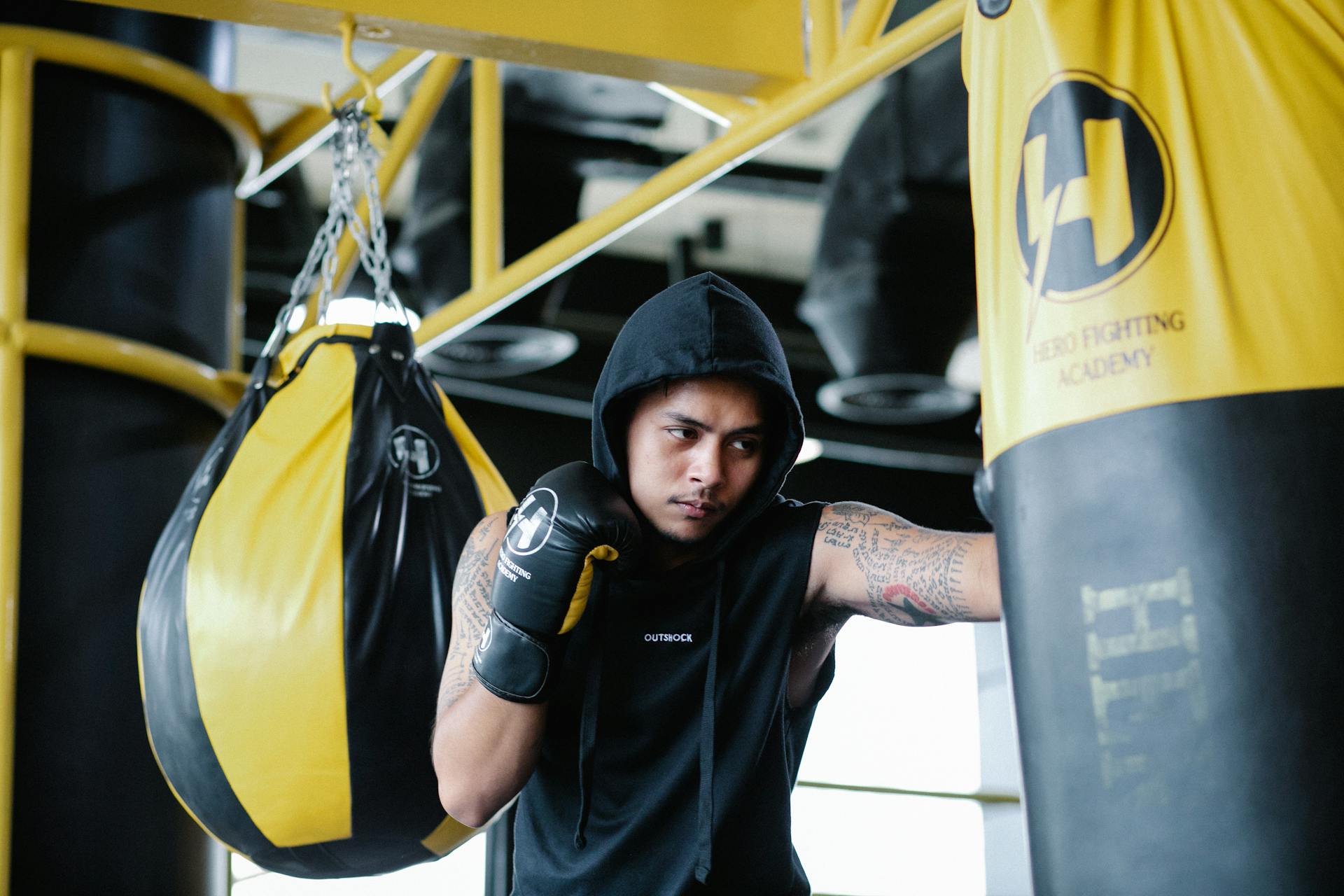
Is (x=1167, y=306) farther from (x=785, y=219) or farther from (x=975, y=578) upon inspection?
(x=785, y=219)

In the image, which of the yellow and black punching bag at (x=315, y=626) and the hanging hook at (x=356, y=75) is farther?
the hanging hook at (x=356, y=75)

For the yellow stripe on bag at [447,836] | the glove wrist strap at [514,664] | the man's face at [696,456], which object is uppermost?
the man's face at [696,456]

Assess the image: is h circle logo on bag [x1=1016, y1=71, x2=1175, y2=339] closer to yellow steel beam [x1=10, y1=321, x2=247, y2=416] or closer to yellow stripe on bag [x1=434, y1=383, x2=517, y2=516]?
yellow stripe on bag [x1=434, y1=383, x2=517, y2=516]

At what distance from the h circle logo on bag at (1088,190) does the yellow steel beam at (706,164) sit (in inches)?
47.2

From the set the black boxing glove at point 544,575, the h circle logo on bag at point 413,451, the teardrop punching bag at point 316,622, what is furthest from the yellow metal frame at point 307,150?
the black boxing glove at point 544,575

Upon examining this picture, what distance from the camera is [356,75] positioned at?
2477 millimetres

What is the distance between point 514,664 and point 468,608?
0.25m

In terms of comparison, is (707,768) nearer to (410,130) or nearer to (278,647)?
(278,647)

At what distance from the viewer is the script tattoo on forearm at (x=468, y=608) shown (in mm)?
2051

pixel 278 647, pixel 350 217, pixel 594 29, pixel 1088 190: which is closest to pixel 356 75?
pixel 350 217

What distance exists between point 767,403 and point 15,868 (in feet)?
5.30

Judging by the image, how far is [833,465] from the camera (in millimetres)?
8695

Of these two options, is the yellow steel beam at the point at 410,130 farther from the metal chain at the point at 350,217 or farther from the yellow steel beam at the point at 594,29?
the yellow steel beam at the point at 594,29

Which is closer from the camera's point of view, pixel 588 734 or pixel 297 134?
pixel 588 734
